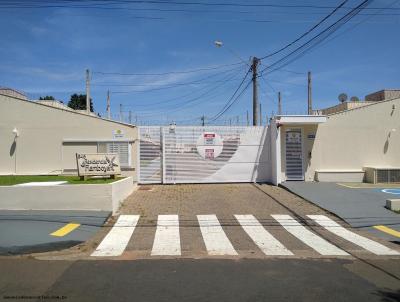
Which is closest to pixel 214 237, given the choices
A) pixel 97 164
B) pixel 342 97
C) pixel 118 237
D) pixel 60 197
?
pixel 118 237

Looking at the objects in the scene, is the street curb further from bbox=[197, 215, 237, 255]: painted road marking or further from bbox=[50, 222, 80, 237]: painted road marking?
bbox=[197, 215, 237, 255]: painted road marking

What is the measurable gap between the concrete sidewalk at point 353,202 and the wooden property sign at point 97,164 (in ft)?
23.6

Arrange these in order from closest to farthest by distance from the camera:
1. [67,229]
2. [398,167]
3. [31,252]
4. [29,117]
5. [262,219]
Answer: [31,252]
[67,229]
[262,219]
[29,117]
[398,167]

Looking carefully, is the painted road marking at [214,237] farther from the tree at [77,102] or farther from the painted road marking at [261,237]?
the tree at [77,102]

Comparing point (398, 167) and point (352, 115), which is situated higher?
point (352, 115)

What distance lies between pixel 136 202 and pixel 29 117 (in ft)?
23.5

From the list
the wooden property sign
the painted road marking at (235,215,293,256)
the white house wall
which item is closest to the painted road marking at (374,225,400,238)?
the painted road marking at (235,215,293,256)

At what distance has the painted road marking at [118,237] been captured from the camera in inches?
398

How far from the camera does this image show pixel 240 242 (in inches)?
444

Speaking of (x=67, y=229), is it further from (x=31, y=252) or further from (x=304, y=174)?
(x=304, y=174)

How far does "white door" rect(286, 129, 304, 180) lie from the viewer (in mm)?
21062

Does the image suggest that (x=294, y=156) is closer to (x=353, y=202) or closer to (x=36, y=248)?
(x=353, y=202)

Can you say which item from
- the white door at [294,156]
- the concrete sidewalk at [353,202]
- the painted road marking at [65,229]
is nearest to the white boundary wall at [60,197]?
the painted road marking at [65,229]

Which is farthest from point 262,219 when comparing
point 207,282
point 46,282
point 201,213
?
point 46,282
